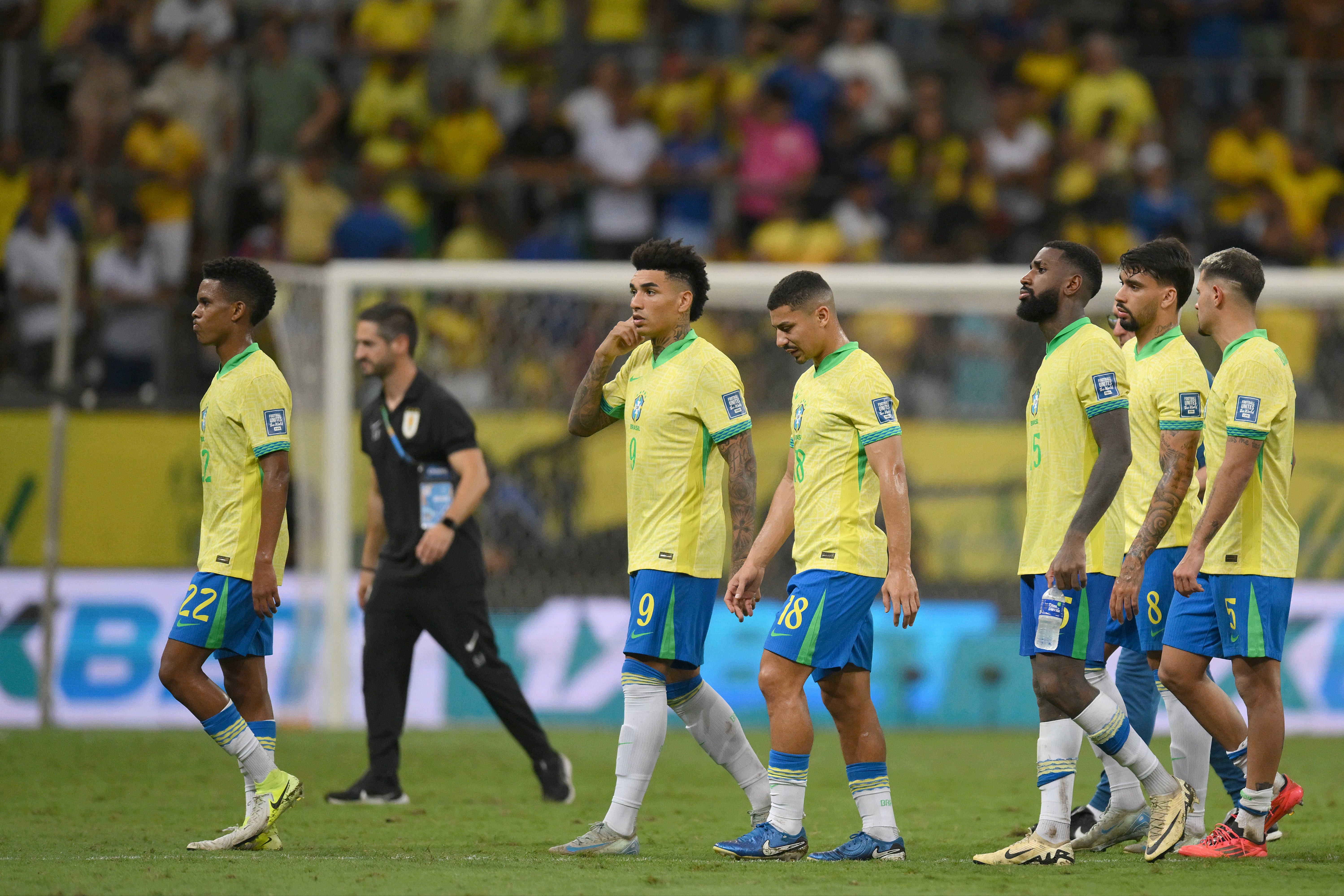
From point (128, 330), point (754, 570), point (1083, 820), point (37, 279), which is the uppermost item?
point (37, 279)

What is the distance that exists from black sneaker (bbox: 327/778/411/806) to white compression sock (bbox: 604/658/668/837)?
7.50 feet

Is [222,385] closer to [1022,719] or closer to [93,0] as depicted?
[1022,719]

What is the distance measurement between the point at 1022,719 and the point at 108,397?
7.72 m

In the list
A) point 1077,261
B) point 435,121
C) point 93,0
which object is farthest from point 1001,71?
point 1077,261

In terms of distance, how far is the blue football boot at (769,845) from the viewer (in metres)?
6.23

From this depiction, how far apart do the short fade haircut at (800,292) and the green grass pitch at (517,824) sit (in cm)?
217

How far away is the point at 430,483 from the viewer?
8594 millimetres

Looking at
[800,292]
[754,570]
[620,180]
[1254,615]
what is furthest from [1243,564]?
[620,180]

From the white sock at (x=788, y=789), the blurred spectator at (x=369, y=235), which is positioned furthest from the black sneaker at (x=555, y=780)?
the blurred spectator at (x=369, y=235)

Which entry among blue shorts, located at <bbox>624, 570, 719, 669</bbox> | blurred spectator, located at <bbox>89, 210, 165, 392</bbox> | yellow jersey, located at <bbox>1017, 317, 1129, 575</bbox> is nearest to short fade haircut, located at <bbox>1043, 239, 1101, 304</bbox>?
yellow jersey, located at <bbox>1017, 317, 1129, 575</bbox>

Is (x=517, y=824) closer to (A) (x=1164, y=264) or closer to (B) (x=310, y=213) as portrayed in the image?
(A) (x=1164, y=264)

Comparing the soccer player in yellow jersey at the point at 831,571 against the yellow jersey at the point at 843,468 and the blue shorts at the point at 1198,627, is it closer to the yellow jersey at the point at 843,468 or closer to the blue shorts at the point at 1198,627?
the yellow jersey at the point at 843,468

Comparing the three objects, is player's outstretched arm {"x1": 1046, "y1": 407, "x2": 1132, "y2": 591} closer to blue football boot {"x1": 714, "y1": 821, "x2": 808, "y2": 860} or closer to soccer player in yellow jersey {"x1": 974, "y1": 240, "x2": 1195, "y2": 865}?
soccer player in yellow jersey {"x1": 974, "y1": 240, "x2": 1195, "y2": 865}

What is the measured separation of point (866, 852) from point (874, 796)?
212 millimetres
